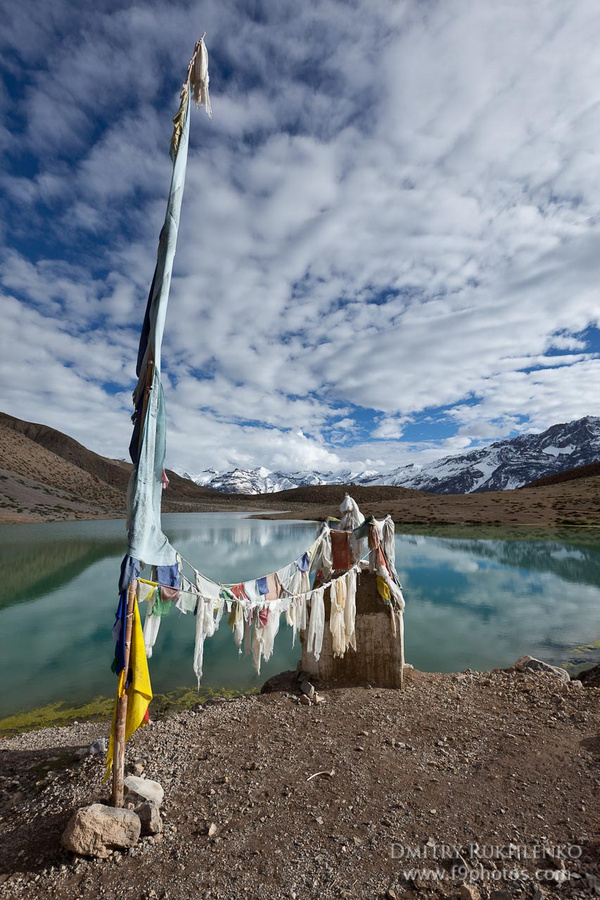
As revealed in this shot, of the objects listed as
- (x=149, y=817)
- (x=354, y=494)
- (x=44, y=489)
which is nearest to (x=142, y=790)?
(x=149, y=817)

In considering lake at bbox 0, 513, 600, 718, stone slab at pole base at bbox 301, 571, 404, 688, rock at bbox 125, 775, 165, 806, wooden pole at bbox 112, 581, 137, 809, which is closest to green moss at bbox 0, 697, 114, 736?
lake at bbox 0, 513, 600, 718

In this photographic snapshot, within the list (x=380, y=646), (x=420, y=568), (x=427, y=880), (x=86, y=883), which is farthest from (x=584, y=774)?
(x=420, y=568)

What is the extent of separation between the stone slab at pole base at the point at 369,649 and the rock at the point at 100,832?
A: 4.74 meters

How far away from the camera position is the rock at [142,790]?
16.0 feet

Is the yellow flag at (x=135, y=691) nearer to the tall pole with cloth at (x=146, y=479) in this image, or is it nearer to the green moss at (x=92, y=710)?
the tall pole with cloth at (x=146, y=479)

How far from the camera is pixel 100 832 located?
4262 millimetres

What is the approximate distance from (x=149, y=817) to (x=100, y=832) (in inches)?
19.2

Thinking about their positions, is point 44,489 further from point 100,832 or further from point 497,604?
point 100,832

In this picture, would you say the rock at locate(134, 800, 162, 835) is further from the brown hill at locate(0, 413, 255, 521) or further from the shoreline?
the brown hill at locate(0, 413, 255, 521)

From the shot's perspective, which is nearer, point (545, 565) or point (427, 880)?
point (427, 880)

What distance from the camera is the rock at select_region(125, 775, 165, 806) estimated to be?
4871 mm

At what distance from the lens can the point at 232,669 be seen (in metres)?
11.8

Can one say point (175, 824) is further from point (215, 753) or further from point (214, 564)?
point (214, 564)

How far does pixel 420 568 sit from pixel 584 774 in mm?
24524
